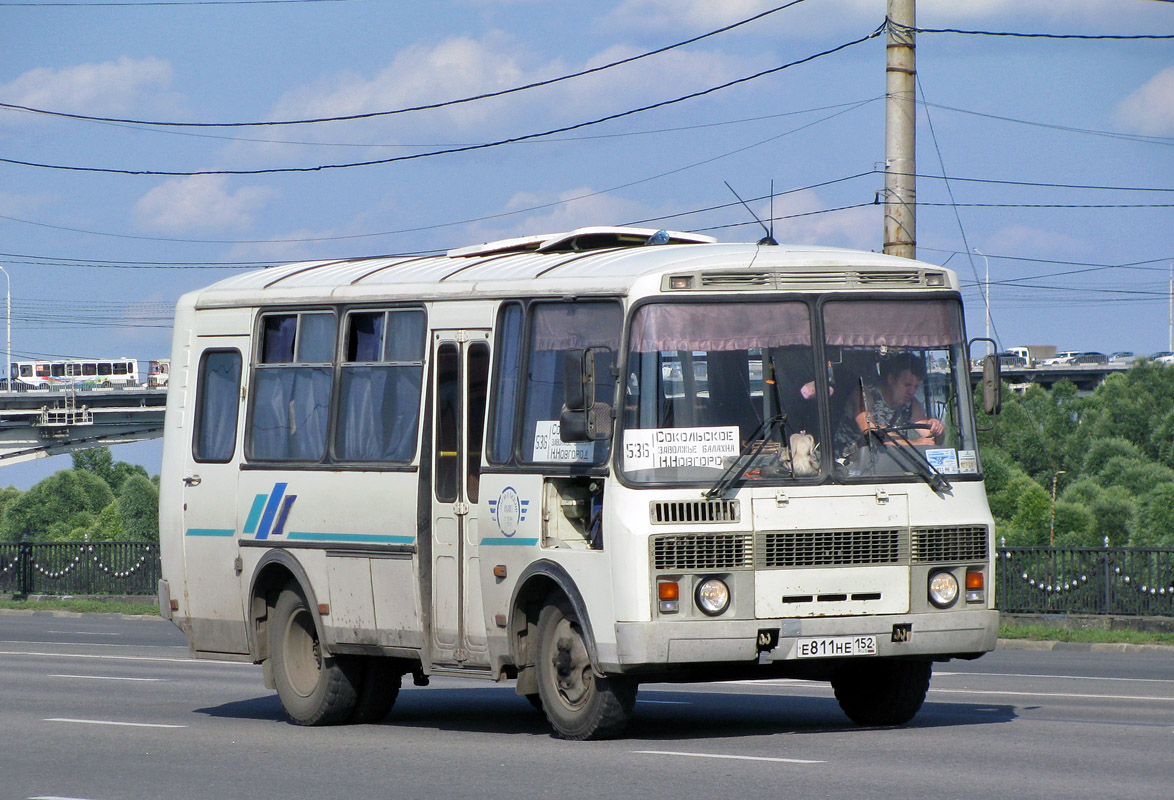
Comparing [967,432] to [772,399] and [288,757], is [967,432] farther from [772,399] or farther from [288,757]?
[288,757]

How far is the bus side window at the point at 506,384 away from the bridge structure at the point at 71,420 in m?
75.5

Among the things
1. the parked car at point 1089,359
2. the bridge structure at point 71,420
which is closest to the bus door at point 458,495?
the bridge structure at point 71,420

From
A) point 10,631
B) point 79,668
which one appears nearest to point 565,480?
point 79,668

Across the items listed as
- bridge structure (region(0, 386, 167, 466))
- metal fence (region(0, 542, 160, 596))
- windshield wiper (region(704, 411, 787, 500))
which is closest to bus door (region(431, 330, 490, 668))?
windshield wiper (region(704, 411, 787, 500))

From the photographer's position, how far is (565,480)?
1088 cm

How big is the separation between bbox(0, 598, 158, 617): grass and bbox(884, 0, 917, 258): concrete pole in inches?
726

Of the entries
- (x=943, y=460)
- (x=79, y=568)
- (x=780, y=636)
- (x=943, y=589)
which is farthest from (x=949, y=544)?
(x=79, y=568)

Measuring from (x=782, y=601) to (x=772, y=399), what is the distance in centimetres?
116

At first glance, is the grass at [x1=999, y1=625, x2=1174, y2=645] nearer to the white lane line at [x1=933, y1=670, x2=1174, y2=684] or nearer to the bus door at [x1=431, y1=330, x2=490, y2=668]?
the white lane line at [x1=933, y1=670, x2=1174, y2=684]

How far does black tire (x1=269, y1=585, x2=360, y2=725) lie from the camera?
41.6 ft

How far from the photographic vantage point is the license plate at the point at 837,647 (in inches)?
407

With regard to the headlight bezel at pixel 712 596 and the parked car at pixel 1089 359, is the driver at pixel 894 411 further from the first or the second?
the parked car at pixel 1089 359

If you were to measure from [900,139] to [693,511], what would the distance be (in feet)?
32.9

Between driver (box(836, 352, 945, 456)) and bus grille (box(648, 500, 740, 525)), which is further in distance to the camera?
driver (box(836, 352, 945, 456))
